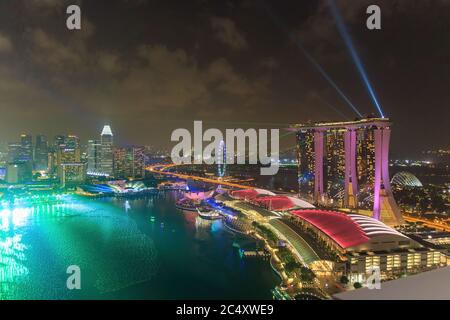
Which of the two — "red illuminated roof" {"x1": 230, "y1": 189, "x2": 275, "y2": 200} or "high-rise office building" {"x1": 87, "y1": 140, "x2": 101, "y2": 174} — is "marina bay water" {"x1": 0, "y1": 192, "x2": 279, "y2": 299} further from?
"high-rise office building" {"x1": 87, "y1": 140, "x2": 101, "y2": 174}

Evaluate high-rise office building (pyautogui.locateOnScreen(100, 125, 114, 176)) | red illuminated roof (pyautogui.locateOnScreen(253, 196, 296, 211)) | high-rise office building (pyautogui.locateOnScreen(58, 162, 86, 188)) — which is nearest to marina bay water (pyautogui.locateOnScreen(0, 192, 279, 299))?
red illuminated roof (pyautogui.locateOnScreen(253, 196, 296, 211))

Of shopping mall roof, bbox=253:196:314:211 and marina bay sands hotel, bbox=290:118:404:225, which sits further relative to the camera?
shopping mall roof, bbox=253:196:314:211

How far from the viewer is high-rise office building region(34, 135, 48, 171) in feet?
104

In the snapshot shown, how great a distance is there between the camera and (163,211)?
14922 mm

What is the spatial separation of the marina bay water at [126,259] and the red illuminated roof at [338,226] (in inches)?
65.0

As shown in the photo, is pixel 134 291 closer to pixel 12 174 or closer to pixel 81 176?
pixel 81 176

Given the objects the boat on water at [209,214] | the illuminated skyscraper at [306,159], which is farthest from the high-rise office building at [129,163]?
the boat on water at [209,214]

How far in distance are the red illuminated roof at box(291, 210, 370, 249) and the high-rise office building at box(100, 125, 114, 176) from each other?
23571 mm

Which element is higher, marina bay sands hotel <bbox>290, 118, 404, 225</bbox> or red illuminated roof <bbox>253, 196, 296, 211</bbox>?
marina bay sands hotel <bbox>290, 118, 404, 225</bbox>

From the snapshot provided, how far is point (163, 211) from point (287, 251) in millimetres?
7950

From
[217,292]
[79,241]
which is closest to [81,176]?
[79,241]

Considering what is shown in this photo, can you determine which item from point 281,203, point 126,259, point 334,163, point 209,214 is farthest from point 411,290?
point 334,163
